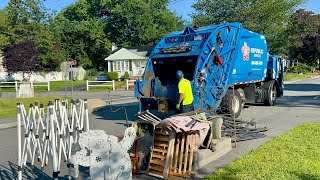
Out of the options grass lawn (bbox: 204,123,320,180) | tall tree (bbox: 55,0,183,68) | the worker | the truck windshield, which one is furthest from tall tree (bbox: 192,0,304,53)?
grass lawn (bbox: 204,123,320,180)

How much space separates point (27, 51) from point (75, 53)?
63.5 ft

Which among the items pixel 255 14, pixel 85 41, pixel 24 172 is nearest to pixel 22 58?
pixel 85 41

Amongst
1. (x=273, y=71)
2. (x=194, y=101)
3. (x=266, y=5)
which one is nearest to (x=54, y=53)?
(x=266, y=5)

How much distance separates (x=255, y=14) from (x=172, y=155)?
1370 inches

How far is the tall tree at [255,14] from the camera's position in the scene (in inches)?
1503

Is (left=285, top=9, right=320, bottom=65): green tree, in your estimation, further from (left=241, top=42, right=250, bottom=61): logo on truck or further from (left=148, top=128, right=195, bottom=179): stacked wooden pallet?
(left=148, top=128, right=195, bottom=179): stacked wooden pallet

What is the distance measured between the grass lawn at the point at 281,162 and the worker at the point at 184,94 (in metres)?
2.42

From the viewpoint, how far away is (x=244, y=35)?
504 inches

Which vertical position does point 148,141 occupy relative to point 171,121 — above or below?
below

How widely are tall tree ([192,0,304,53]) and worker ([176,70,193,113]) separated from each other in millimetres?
30200

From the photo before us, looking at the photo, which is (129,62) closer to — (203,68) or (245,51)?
(245,51)

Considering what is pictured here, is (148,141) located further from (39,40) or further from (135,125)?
(39,40)

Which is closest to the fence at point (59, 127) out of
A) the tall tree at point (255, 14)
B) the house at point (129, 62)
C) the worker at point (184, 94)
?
the worker at point (184, 94)

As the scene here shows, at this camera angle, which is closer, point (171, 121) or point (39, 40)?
point (171, 121)
